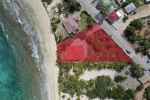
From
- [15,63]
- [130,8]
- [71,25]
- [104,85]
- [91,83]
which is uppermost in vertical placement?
[130,8]

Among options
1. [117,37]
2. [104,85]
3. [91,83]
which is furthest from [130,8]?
[91,83]

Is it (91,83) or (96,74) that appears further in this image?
(96,74)

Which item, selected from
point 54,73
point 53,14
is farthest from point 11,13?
point 54,73

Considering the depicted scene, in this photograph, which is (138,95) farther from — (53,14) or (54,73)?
(53,14)

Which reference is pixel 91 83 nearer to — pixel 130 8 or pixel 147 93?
pixel 147 93

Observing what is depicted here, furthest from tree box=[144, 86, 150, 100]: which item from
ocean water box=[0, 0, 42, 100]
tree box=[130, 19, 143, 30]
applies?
ocean water box=[0, 0, 42, 100]

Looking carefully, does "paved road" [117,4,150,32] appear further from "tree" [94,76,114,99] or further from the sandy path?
the sandy path

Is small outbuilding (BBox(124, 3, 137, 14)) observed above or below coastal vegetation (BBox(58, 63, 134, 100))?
above
